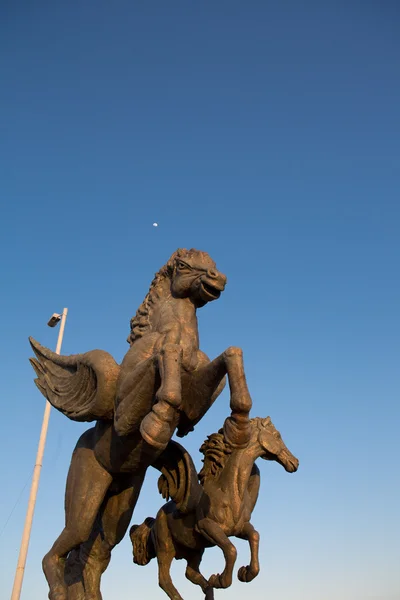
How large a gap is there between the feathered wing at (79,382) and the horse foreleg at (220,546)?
55.8 inches

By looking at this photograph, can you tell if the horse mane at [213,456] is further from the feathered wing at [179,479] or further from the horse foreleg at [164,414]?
the horse foreleg at [164,414]

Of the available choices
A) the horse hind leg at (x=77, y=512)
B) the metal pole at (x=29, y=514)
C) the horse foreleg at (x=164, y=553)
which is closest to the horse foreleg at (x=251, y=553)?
the horse foreleg at (x=164, y=553)

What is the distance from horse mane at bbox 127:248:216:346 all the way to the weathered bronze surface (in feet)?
0.04

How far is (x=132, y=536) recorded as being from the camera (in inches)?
255

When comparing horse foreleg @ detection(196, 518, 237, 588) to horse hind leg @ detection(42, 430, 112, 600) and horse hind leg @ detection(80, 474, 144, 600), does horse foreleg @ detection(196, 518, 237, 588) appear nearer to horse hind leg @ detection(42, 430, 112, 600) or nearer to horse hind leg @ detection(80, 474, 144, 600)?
horse hind leg @ detection(80, 474, 144, 600)

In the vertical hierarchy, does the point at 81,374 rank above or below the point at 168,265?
below

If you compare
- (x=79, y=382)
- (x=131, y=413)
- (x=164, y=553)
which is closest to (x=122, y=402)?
(x=131, y=413)

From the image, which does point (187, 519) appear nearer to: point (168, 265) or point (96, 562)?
point (96, 562)

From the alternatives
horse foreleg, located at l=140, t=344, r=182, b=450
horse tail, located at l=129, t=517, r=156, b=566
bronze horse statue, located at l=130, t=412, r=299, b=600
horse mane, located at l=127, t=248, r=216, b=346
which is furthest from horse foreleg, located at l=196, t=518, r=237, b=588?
horse mane, located at l=127, t=248, r=216, b=346

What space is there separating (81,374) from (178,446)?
4.17 ft

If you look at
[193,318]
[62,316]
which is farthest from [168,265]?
[62,316]

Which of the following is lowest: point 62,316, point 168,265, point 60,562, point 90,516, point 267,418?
point 60,562

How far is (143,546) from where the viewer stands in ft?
20.8

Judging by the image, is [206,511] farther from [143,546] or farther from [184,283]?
[184,283]
